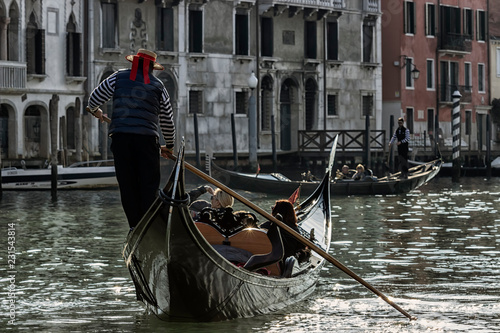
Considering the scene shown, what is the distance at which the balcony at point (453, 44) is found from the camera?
35.8 meters

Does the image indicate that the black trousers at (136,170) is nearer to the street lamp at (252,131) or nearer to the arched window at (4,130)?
the arched window at (4,130)

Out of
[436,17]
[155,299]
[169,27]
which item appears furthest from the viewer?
[436,17]

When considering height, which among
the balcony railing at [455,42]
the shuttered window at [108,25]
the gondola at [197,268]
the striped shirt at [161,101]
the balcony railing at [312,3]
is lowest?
the gondola at [197,268]

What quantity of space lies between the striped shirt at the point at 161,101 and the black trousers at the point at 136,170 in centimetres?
20

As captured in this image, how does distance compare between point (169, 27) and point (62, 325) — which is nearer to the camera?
point (62, 325)

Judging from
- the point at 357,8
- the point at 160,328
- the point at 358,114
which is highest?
the point at 357,8

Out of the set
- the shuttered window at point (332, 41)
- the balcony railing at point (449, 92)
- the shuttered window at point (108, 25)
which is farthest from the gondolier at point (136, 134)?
the balcony railing at point (449, 92)

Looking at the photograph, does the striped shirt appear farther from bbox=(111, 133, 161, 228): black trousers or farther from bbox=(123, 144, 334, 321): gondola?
bbox=(123, 144, 334, 321): gondola

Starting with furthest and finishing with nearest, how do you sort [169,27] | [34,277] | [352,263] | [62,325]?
[169,27]
[352,263]
[34,277]
[62,325]

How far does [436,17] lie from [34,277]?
92.2 ft

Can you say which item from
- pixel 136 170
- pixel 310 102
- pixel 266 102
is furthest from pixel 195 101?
pixel 136 170

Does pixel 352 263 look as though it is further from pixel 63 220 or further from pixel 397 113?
pixel 397 113

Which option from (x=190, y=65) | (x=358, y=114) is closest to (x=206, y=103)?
(x=190, y=65)

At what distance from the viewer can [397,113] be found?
34281 millimetres
